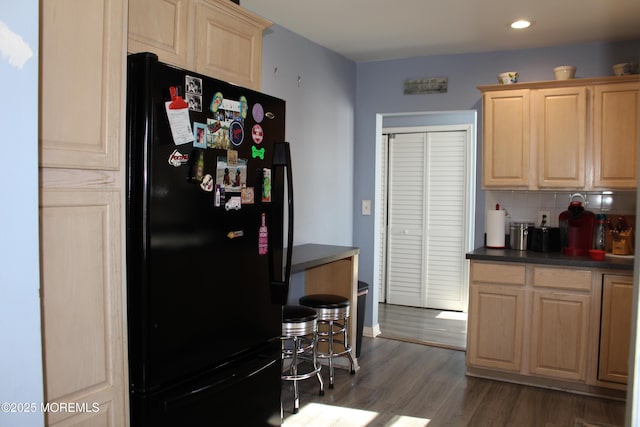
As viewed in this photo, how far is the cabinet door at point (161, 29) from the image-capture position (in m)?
1.96

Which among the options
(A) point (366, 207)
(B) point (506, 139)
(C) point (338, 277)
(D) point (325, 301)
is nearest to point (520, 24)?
(B) point (506, 139)

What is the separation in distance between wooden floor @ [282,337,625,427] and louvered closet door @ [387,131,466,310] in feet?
6.25

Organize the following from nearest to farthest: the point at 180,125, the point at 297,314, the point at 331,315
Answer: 1. the point at 180,125
2. the point at 297,314
3. the point at 331,315

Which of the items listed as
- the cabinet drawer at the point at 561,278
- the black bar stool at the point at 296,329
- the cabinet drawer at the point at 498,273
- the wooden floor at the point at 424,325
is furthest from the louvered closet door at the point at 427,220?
the black bar stool at the point at 296,329

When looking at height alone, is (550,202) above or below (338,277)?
above

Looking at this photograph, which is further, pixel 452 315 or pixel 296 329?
pixel 452 315

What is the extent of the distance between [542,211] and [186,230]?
3.16 metres

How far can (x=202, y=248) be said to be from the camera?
196cm

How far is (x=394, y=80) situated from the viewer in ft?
15.6

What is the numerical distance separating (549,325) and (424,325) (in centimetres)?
176

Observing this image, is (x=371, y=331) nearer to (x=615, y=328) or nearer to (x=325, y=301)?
(x=325, y=301)

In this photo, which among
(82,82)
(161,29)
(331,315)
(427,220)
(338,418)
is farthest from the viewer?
(427,220)

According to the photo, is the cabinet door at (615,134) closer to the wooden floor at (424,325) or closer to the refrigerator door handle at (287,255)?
the wooden floor at (424,325)

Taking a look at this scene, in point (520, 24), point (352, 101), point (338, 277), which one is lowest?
point (338, 277)
